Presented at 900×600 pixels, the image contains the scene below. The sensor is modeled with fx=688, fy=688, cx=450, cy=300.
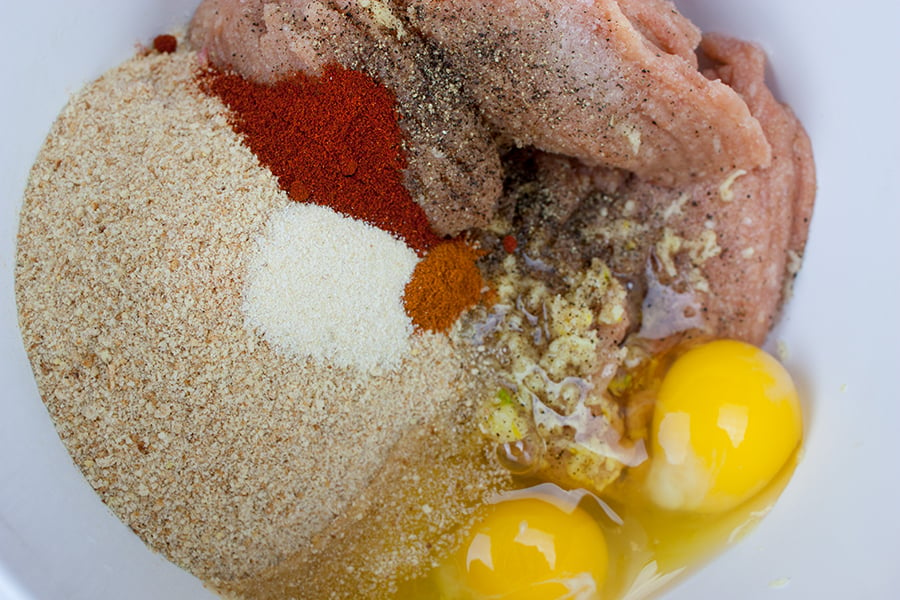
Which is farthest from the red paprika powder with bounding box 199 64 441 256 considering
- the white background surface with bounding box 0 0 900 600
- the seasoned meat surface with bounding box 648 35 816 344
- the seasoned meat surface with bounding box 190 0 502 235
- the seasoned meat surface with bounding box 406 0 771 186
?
the seasoned meat surface with bounding box 648 35 816 344

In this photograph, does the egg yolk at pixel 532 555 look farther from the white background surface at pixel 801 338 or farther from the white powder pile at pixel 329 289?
the white powder pile at pixel 329 289

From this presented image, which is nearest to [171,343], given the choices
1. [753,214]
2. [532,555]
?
[532,555]

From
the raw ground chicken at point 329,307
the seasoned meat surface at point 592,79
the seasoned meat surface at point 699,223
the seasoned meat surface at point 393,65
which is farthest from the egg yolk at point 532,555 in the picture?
the seasoned meat surface at point 592,79

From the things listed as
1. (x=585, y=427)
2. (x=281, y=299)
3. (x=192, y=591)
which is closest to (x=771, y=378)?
(x=585, y=427)

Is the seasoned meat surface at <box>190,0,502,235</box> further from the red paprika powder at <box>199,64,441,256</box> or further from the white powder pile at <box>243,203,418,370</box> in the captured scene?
the white powder pile at <box>243,203,418,370</box>

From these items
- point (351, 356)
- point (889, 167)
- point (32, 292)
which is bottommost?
point (32, 292)

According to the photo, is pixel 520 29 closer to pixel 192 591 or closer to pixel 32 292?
pixel 32 292

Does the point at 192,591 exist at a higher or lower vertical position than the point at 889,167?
lower
